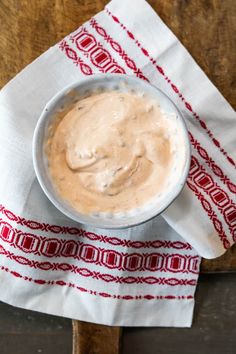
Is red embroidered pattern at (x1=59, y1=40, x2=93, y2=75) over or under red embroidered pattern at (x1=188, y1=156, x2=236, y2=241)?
over

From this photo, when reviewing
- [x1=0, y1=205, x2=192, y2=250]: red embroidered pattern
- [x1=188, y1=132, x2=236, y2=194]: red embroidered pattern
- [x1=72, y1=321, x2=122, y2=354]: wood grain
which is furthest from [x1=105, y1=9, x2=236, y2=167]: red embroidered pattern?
[x1=72, y1=321, x2=122, y2=354]: wood grain

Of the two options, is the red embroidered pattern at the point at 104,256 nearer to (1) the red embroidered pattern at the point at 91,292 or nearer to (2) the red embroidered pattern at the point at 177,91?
(1) the red embroidered pattern at the point at 91,292

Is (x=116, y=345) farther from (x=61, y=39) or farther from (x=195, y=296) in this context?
(x=61, y=39)

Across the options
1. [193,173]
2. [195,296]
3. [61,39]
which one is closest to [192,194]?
[193,173]

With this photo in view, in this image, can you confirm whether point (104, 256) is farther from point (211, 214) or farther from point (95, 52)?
point (95, 52)

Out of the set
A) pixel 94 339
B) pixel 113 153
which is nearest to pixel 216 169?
pixel 113 153

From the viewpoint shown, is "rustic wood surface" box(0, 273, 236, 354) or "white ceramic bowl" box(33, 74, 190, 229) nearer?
"white ceramic bowl" box(33, 74, 190, 229)

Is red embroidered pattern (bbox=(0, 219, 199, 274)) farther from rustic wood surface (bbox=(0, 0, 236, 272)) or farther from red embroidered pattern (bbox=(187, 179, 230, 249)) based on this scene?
rustic wood surface (bbox=(0, 0, 236, 272))

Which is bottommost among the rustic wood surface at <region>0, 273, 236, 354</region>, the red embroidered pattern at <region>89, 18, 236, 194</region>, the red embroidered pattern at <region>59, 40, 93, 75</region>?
the rustic wood surface at <region>0, 273, 236, 354</region>
